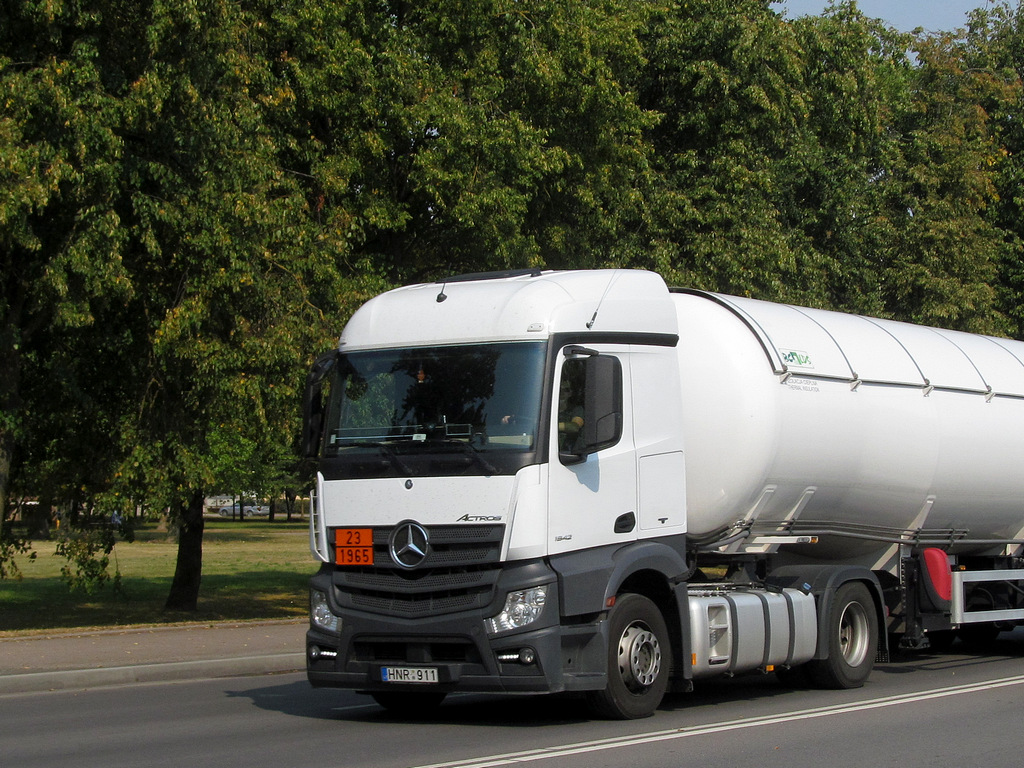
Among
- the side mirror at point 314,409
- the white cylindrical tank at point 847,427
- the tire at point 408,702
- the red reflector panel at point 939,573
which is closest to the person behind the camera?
the side mirror at point 314,409

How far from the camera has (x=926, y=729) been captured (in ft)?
31.2

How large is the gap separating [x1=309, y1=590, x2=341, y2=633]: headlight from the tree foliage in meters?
6.57

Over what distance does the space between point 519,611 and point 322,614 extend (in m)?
Result: 1.71

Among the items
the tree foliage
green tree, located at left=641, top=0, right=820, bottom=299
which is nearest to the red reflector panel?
the tree foliage

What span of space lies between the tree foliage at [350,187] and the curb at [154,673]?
3.48m

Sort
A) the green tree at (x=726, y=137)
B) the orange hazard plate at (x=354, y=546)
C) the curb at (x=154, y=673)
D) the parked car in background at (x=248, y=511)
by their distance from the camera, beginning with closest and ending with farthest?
the orange hazard plate at (x=354, y=546) → the curb at (x=154, y=673) → the green tree at (x=726, y=137) → the parked car in background at (x=248, y=511)

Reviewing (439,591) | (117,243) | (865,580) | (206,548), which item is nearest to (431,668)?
(439,591)

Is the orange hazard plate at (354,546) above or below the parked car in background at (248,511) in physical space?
above

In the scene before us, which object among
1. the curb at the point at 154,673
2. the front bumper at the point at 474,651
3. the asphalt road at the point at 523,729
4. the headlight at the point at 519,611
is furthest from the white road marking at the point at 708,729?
the curb at the point at 154,673

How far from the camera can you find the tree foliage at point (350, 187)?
15.8 meters

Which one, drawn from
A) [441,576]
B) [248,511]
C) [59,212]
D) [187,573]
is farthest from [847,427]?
[248,511]

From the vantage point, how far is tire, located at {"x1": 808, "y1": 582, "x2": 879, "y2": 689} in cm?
1201

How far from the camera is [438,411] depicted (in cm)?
964

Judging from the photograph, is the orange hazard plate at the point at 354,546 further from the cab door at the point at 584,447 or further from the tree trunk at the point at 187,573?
the tree trunk at the point at 187,573
